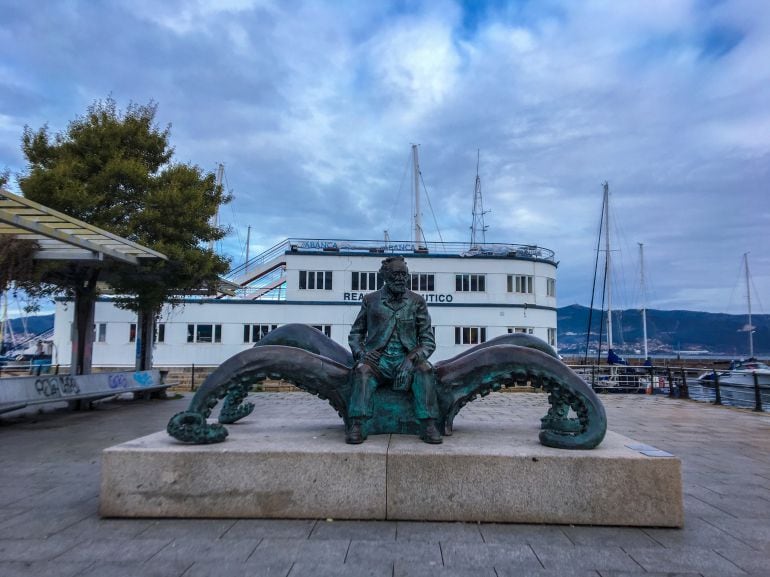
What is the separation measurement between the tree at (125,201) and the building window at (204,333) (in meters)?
15.5

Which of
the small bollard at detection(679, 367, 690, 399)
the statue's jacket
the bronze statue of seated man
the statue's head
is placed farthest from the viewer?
the small bollard at detection(679, 367, 690, 399)

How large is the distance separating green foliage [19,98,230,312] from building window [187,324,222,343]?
15.7 meters

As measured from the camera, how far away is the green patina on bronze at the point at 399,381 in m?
4.85

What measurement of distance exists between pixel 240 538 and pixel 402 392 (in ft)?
6.75

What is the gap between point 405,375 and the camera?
5.16 meters

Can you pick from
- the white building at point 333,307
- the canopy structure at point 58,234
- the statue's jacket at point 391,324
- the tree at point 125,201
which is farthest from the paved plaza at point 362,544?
the white building at point 333,307

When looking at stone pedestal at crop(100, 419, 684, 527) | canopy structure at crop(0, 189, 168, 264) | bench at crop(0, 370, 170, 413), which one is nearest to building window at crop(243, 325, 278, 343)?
bench at crop(0, 370, 170, 413)

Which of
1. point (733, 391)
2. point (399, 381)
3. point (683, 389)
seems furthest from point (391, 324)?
point (683, 389)

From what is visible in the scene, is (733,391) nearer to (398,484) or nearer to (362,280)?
(398,484)

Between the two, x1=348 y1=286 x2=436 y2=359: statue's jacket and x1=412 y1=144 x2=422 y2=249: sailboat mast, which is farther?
x1=412 y1=144 x2=422 y2=249: sailboat mast

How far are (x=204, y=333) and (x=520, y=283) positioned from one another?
64.0ft

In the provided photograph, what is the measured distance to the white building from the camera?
3144cm

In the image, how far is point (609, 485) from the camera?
428cm

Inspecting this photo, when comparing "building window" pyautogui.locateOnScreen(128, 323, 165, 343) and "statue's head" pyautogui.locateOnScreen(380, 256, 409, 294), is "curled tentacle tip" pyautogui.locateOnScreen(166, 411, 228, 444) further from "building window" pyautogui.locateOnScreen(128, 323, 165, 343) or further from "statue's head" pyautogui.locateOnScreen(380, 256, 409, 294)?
"building window" pyautogui.locateOnScreen(128, 323, 165, 343)
